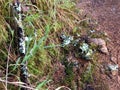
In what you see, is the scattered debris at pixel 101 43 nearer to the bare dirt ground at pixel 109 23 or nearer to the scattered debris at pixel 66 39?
the bare dirt ground at pixel 109 23

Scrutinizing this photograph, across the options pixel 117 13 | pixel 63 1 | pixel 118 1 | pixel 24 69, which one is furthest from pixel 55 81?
pixel 118 1

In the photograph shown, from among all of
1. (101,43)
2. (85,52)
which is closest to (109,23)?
(101,43)

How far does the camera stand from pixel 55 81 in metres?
2.24

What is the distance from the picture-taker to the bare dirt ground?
92.7 inches

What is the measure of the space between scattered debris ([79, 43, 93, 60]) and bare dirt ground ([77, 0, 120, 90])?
0.10 meters

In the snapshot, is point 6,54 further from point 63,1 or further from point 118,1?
point 118,1

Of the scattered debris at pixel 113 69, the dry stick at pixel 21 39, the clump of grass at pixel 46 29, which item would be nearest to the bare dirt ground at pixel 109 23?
the scattered debris at pixel 113 69

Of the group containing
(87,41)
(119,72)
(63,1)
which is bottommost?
(119,72)

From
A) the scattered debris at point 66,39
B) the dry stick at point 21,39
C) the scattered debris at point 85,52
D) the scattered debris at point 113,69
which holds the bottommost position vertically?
the scattered debris at point 113,69

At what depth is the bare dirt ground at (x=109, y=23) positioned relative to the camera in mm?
2355

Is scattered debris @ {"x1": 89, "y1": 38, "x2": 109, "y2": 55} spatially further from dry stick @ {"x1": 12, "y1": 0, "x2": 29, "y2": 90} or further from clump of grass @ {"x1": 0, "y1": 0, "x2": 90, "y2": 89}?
dry stick @ {"x1": 12, "y1": 0, "x2": 29, "y2": 90}

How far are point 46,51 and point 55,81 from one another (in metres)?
0.23

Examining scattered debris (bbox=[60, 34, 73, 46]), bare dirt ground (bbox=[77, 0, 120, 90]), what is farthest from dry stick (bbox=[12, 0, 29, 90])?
bare dirt ground (bbox=[77, 0, 120, 90])

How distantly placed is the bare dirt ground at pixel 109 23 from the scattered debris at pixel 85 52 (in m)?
0.10
